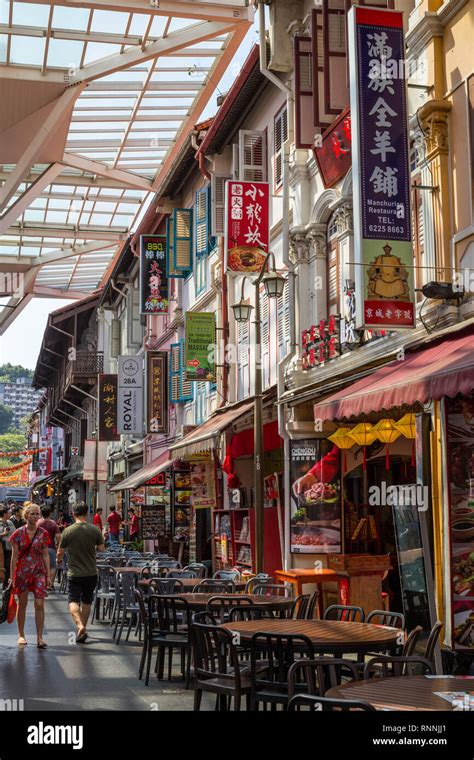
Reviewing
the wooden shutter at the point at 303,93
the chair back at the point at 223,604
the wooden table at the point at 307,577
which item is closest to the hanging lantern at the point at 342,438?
the wooden table at the point at 307,577

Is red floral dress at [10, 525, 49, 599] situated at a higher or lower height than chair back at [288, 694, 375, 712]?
higher

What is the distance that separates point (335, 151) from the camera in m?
14.0

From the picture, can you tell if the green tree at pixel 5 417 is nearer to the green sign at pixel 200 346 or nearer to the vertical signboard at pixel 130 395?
the vertical signboard at pixel 130 395

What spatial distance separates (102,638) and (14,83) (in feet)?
45.4

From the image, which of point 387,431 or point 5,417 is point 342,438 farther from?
point 5,417

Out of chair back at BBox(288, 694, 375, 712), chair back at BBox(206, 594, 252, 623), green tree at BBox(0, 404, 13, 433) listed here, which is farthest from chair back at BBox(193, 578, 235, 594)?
green tree at BBox(0, 404, 13, 433)

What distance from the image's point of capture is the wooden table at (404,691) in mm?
4977

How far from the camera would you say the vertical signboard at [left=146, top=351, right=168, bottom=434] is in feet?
93.0

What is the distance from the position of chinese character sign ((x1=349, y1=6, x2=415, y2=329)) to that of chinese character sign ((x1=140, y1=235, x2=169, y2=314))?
700 inches

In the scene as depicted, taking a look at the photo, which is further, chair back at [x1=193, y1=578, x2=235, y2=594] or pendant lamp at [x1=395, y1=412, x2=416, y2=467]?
chair back at [x1=193, y1=578, x2=235, y2=594]

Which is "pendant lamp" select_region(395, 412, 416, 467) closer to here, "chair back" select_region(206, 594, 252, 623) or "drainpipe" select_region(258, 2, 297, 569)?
"chair back" select_region(206, 594, 252, 623)

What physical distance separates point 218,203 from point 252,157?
1874mm

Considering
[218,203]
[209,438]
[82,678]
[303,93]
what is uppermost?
[218,203]

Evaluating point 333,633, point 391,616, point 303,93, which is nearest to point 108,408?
point 303,93
